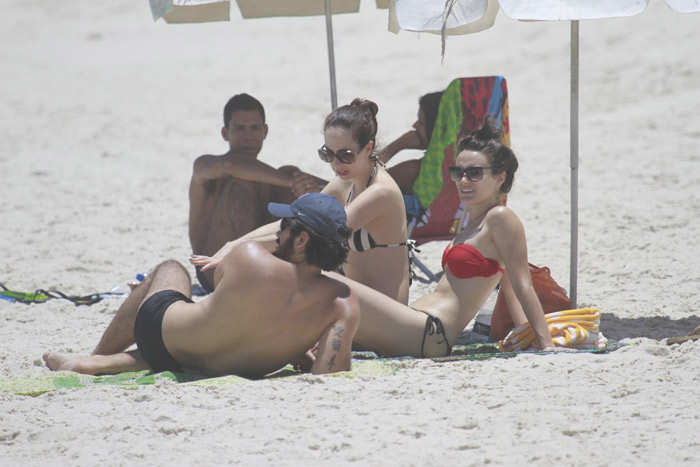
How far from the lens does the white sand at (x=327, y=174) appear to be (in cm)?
259

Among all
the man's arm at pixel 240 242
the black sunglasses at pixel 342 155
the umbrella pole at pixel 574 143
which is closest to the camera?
the man's arm at pixel 240 242

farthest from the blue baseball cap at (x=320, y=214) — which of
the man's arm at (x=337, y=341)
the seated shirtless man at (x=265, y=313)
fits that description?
the man's arm at (x=337, y=341)

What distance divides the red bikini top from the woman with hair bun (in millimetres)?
318

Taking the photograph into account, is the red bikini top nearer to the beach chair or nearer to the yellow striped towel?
the yellow striped towel

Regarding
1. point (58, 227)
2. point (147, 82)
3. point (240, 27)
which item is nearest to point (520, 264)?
point (58, 227)

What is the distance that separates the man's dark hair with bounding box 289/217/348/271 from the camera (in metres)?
2.96

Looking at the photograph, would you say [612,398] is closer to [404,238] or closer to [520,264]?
[520,264]

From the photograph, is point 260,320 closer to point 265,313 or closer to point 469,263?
point 265,313

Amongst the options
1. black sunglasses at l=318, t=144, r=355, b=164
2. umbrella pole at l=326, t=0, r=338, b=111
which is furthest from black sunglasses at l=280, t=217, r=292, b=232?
umbrella pole at l=326, t=0, r=338, b=111

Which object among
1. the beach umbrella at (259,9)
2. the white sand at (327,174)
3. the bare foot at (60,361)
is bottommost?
the bare foot at (60,361)

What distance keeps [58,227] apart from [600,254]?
159 inches

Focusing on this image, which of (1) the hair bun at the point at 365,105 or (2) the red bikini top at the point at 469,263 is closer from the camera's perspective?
(2) the red bikini top at the point at 469,263

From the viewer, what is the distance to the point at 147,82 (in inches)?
469

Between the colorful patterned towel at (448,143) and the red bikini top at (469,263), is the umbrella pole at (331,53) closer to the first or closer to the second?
the colorful patterned towel at (448,143)
